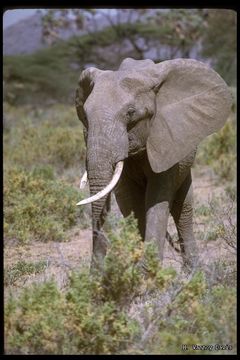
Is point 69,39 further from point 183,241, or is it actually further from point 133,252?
point 133,252

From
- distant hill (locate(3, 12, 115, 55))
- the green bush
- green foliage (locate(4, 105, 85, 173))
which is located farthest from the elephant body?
distant hill (locate(3, 12, 115, 55))

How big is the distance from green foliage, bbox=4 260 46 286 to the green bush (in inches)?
34.1

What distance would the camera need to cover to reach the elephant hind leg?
14.5ft

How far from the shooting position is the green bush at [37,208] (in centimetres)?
539

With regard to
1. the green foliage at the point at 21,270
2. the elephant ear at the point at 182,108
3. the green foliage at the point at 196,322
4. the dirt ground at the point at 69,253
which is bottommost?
the green foliage at the point at 196,322

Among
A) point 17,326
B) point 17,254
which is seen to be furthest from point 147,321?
point 17,254

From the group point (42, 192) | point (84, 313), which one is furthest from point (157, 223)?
point (42, 192)

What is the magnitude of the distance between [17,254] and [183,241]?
1.21m

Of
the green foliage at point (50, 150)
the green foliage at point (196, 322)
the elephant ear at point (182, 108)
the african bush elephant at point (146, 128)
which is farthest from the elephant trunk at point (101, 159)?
the green foliage at point (50, 150)

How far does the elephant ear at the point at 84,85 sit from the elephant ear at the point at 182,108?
0.31 m

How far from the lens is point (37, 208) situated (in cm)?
552

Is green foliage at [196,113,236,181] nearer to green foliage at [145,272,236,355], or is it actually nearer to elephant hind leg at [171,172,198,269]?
elephant hind leg at [171,172,198,269]

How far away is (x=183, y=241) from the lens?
451 centimetres

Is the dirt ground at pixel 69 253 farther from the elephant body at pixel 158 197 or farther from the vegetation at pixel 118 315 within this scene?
the vegetation at pixel 118 315
